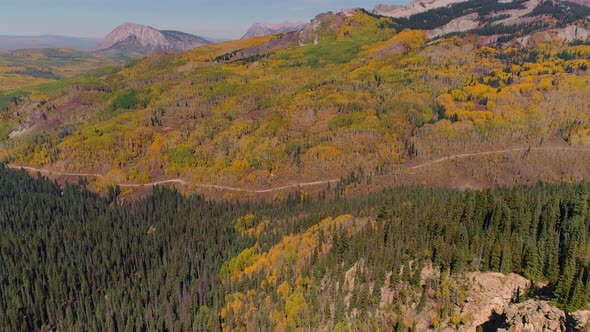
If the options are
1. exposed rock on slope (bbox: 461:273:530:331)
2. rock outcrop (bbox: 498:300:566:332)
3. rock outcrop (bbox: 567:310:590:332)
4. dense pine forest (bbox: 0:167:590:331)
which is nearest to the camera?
rock outcrop (bbox: 567:310:590:332)

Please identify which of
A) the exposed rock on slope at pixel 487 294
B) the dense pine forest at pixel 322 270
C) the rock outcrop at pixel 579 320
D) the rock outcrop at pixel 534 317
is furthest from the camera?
the dense pine forest at pixel 322 270

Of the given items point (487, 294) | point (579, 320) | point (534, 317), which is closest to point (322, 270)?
point (487, 294)

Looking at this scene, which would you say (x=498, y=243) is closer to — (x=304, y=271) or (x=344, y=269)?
(x=344, y=269)

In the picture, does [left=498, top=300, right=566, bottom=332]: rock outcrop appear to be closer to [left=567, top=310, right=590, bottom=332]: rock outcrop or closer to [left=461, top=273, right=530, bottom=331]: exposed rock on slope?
[left=567, top=310, right=590, bottom=332]: rock outcrop

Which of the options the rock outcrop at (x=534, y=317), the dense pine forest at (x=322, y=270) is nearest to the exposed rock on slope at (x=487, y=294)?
the dense pine forest at (x=322, y=270)

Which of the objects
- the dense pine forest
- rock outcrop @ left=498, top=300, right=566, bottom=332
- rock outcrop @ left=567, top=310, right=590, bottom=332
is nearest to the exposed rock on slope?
the dense pine forest

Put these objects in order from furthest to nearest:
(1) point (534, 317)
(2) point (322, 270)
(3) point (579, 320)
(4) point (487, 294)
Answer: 1. (2) point (322, 270)
2. (4) point (487, 294)
3. (1) point (534, 317)
4. (3) point (579, 320)

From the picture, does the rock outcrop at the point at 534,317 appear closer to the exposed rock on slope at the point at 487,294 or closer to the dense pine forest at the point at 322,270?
the dense pine forest at the point at 322,270

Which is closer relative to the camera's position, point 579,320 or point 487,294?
point 579,320

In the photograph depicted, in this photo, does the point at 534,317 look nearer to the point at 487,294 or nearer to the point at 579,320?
the point at 579,320
